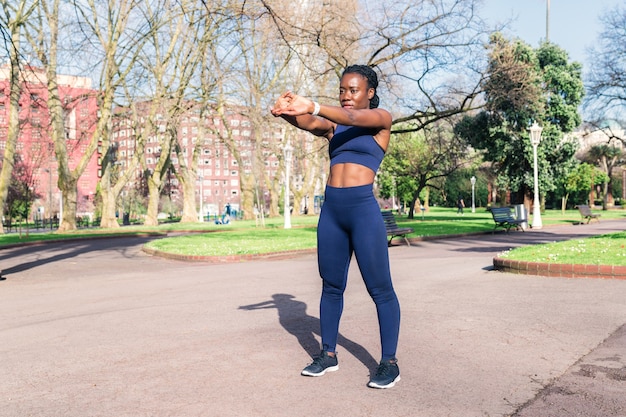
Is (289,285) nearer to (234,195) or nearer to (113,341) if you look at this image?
(113,341)

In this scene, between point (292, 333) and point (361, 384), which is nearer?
point (361, 384)

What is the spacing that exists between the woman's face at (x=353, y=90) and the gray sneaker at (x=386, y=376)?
1631mm

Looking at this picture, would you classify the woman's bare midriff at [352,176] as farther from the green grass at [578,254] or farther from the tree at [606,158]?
the tree at [606,158]

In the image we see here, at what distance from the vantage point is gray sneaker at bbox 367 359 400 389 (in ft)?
11.8

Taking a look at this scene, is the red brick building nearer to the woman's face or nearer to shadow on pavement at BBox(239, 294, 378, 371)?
shadow on pavement at BBox(239, 294, 378, 371)

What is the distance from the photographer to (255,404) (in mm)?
3344

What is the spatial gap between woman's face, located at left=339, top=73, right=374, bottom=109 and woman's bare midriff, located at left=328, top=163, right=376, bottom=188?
38 centimetres

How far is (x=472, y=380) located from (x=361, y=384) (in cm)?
71

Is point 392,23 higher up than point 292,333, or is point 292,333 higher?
point 392,23

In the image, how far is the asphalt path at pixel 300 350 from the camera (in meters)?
3.37

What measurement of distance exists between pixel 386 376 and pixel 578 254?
7.48m

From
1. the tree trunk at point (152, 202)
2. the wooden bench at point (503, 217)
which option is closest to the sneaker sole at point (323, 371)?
the wooden bench at point (503, 217)

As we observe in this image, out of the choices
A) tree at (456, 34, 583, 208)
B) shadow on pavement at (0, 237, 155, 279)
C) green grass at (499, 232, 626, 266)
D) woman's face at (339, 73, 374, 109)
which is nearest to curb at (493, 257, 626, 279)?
green grass at (499, 232, 626, 266)

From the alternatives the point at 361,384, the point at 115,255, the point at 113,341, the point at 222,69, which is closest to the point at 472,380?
the point at 361,384
